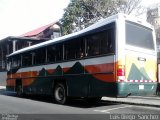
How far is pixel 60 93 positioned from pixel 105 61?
13.0ft

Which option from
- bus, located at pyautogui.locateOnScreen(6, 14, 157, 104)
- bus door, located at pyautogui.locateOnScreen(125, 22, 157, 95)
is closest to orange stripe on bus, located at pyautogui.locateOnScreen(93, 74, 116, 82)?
bus, located at pyautogui.locateOnScreen(6, 14, 157, 104)

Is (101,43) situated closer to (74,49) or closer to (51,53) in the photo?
(74,49)

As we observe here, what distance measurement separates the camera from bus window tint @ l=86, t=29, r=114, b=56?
1192cm

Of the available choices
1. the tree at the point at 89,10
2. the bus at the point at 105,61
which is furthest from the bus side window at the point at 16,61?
the tree at the point at 89,10

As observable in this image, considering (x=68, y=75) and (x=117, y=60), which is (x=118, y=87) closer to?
(x=117, y=60)

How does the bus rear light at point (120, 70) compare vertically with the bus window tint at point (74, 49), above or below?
below

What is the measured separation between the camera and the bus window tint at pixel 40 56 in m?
16.9

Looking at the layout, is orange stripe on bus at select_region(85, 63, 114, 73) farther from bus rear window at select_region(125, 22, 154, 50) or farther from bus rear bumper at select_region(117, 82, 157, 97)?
bus rear window at select_region(125, 22, 154, 50)

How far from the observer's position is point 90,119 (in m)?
10.2

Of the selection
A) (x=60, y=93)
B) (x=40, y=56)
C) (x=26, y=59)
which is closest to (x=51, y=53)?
(x=40, y=56)

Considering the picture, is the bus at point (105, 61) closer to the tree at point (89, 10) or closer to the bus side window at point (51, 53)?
the bus side window at point (51, 53)

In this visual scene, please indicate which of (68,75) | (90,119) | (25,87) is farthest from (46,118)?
(25,87)

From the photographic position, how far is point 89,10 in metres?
38.1

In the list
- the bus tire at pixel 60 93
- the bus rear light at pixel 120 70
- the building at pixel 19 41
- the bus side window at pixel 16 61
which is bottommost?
the bus tire at pixel 60 93
